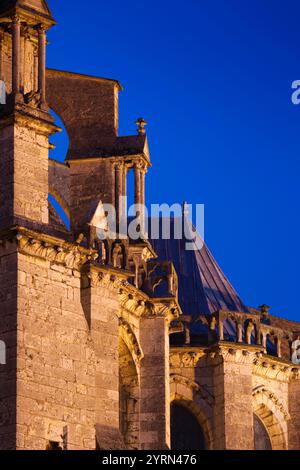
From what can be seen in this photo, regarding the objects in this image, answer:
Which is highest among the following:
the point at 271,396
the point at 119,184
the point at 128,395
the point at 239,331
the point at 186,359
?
the point at 119,184

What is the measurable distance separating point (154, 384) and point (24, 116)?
333 inches

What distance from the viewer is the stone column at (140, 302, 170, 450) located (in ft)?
167

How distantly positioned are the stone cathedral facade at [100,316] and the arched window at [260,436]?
6cm

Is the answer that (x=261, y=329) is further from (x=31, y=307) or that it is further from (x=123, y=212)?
(x=31, y=307)

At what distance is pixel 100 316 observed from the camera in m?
47.4

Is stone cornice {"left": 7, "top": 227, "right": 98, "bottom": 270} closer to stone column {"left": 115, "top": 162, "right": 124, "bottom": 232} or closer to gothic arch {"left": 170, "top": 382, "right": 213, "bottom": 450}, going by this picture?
stone column {"left": 115, "top": 162, "right": 124, "bottom": 232}

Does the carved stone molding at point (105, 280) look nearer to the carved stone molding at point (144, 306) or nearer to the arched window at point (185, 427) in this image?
the carved stone molding at point (144, 306)

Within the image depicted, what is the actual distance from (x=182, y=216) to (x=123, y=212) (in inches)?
352

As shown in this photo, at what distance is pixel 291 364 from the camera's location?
195 ft

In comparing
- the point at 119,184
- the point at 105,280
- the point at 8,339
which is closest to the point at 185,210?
the point at 119,184

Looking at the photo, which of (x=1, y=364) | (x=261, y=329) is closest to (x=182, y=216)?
(x=261, y=329)

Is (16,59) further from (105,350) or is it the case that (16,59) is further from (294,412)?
(294,412)

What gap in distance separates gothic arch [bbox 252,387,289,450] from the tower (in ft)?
47.8

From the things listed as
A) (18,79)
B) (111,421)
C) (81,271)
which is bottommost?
(111,421)
